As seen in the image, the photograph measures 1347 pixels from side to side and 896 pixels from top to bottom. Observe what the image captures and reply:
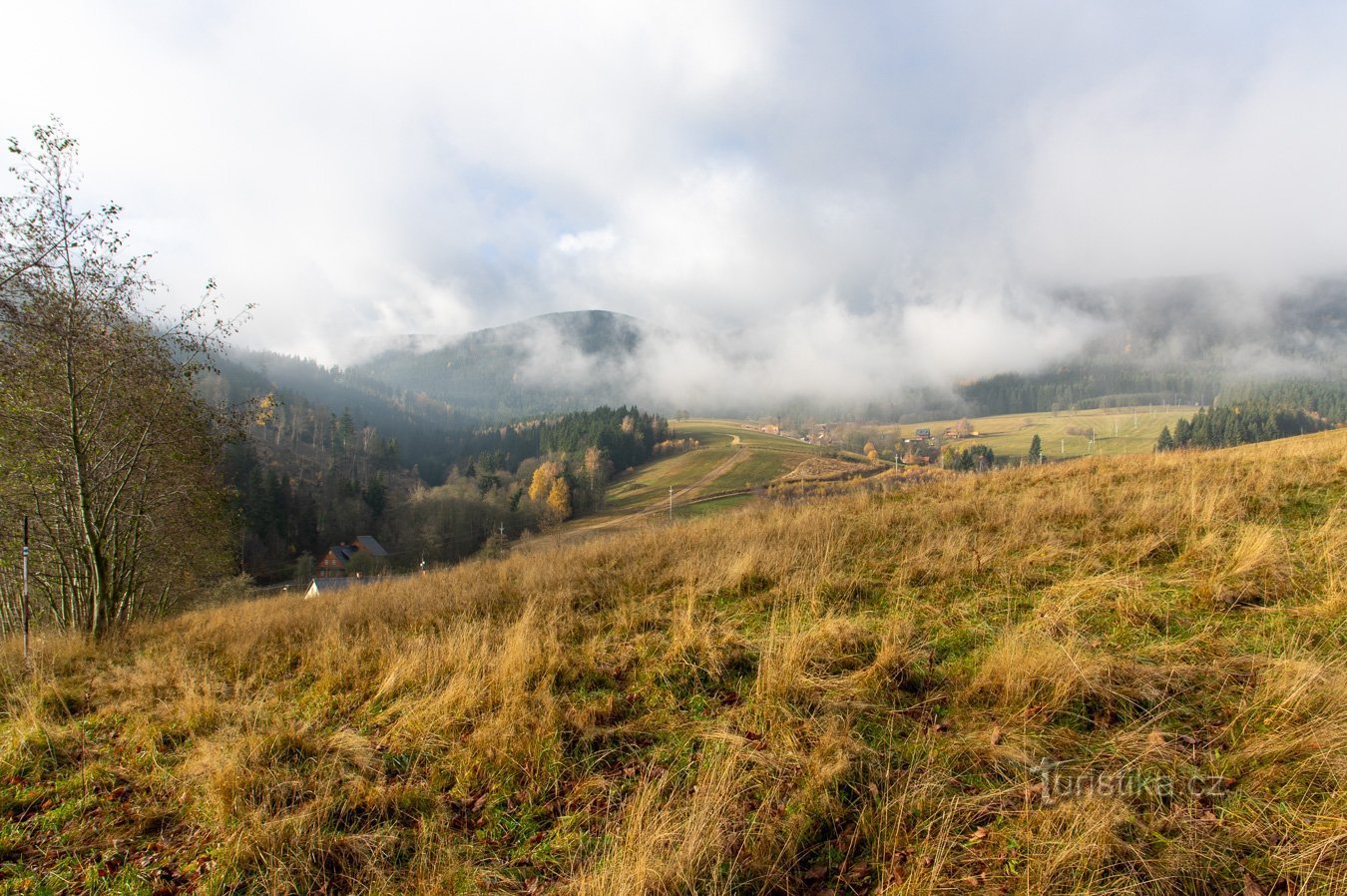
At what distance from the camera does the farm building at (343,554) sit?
70250 mm

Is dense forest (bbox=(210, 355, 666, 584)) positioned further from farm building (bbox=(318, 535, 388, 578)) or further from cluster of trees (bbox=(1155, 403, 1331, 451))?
cluster of trees (bbox=(1155, 403, 1331, 451))

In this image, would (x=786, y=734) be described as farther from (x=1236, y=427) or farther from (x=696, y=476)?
(x=1236, y=427)

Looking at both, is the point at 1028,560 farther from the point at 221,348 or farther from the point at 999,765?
the point at 221,348

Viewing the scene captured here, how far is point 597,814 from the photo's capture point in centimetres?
348

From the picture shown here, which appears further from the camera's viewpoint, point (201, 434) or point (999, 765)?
point (201, 434)

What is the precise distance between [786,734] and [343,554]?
87.5m

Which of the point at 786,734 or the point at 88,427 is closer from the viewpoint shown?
the point at 786,734

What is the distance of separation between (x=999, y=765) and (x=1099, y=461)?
522 inches

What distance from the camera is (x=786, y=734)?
3.77 m

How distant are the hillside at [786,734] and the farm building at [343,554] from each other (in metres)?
73.3

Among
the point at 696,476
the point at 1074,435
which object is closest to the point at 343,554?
the point at 696,476

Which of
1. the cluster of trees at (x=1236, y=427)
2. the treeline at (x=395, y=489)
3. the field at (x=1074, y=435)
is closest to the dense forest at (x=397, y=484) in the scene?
the treeline at (x=395, y=489)

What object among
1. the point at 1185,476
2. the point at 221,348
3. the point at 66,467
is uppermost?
the point at 221,348

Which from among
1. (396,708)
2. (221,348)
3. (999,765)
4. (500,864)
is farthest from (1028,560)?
(221,348)
